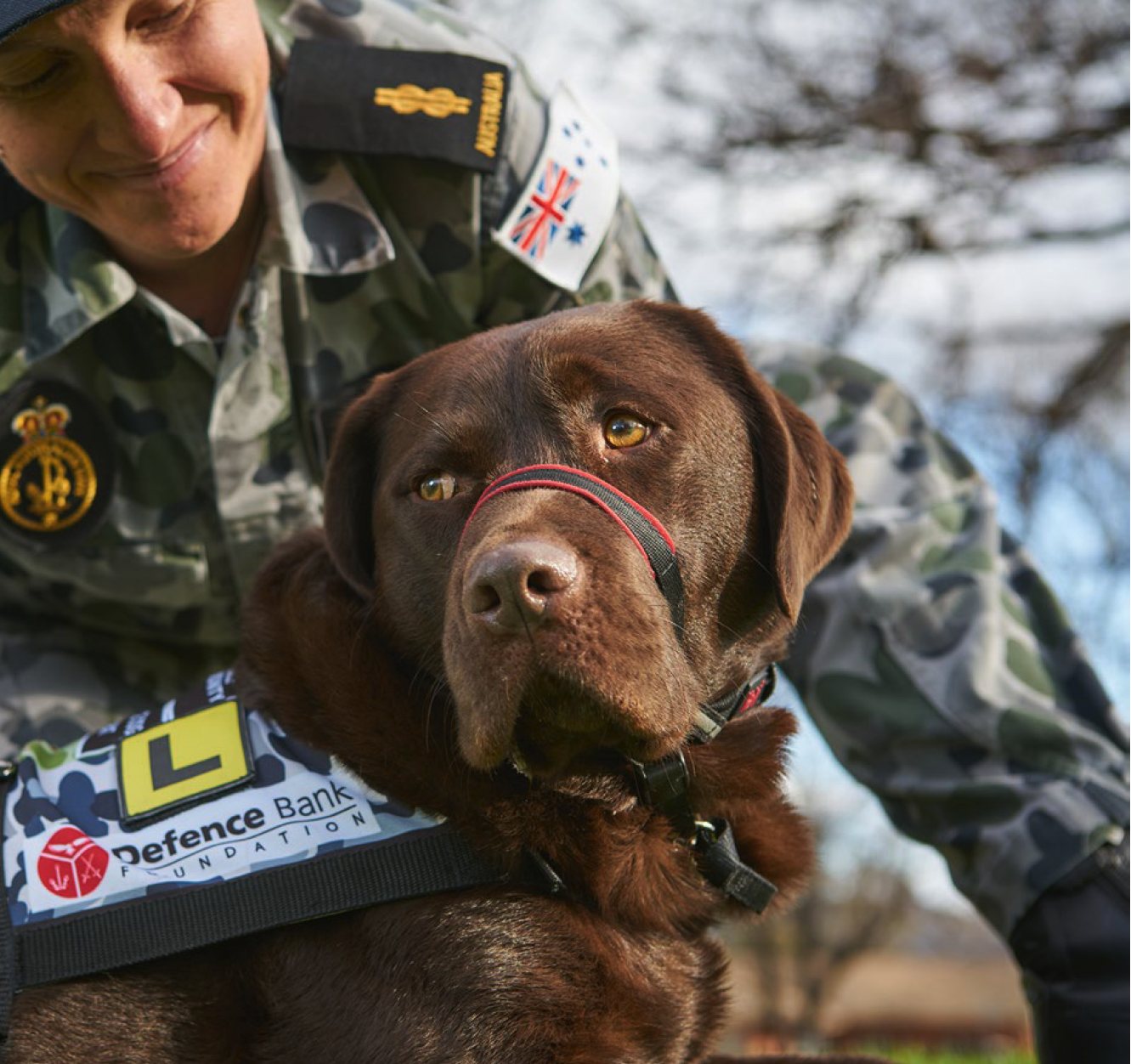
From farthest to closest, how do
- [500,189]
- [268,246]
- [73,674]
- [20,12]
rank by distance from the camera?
[73,674] < [500,189] < [268,246] < [20,12]

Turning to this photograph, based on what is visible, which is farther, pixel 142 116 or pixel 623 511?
pixel 142 116

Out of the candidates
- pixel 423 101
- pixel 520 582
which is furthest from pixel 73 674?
pixel 520 582

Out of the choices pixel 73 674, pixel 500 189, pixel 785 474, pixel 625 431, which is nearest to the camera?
pixel 625 431

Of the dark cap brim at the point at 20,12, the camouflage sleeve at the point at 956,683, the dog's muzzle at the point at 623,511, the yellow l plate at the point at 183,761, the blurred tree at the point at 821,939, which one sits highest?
the dark cap brim at the point at 20,12

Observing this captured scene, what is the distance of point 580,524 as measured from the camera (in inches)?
78.5

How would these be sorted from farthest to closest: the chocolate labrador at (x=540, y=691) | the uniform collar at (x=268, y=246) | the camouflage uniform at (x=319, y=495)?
the uniform collar at (x=268, y=246) → the camouflage uniform at (x=319, y=495) → the chocolate labrador at (x=540, y=691)

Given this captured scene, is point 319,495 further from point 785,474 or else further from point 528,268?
point 785,474

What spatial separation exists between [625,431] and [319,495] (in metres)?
1.49

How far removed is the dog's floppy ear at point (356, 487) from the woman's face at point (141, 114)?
75cm

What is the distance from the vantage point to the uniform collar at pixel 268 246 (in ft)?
10.3

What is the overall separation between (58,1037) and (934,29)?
31.6ft

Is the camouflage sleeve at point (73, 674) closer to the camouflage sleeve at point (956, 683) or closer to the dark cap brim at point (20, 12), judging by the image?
the dark cap brim at point (20, 12)

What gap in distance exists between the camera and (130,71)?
2.69 m

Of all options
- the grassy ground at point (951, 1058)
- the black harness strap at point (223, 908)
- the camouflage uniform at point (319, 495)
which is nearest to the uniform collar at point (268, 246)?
the camouflage uniform at point (319, 495)
